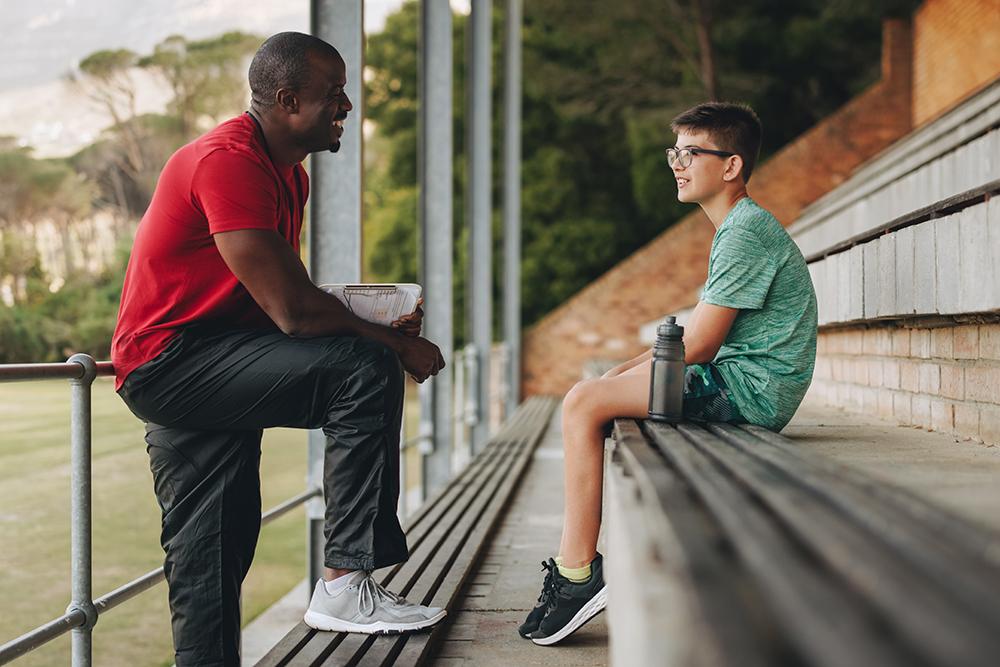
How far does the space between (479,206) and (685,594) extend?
7852 millimetres

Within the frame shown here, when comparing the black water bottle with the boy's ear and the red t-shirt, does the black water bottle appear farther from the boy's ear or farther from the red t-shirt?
the red t-shirt

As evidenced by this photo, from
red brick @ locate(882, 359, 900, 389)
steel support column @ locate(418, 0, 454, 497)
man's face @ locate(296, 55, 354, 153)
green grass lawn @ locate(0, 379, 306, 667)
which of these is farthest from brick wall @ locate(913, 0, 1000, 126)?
man's face @ locate(296, 55, 354, 153)

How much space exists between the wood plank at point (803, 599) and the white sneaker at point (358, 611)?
109 centimetres

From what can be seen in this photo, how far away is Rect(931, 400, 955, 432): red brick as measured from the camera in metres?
2.50

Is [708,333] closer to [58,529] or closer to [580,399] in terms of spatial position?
[580,399]

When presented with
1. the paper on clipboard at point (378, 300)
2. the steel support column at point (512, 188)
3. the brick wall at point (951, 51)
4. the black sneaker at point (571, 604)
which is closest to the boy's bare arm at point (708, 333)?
the black sneaker at point (571, 604)

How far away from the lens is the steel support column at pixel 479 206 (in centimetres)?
800

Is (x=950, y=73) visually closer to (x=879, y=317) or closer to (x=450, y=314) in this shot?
(x=450, y=314)

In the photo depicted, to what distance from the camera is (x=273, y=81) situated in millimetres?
2086

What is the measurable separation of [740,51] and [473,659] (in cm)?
1429

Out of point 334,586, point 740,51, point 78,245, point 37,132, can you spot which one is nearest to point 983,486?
point 334,586

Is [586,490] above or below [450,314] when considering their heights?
below

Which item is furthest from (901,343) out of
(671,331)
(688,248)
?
(688,248)

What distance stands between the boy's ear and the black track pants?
0.83 m
